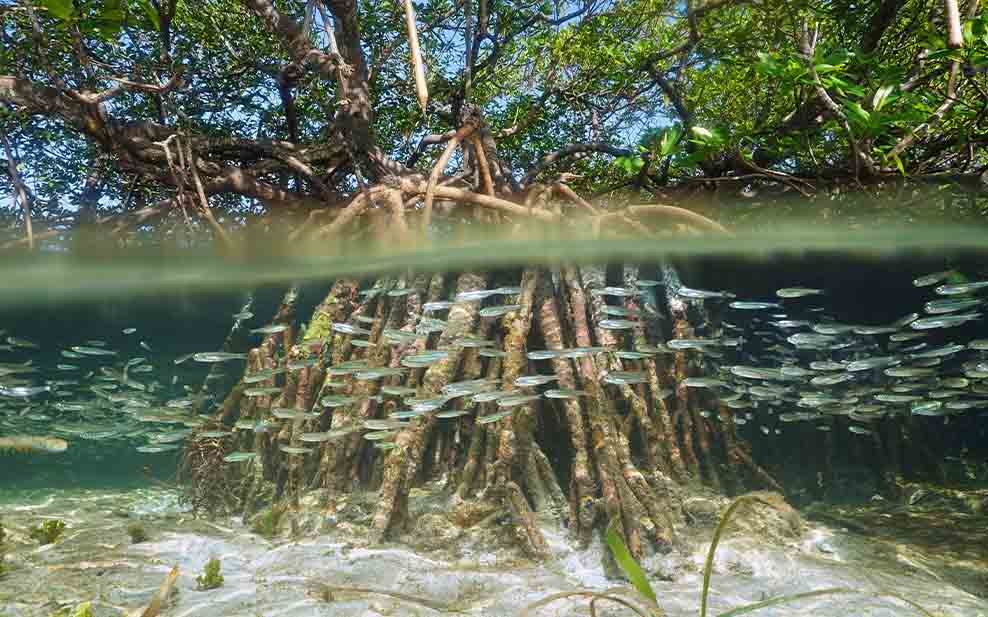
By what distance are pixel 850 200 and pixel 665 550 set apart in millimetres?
7046

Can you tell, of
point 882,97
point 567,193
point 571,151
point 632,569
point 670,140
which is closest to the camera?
point 632,569

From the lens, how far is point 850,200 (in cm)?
890

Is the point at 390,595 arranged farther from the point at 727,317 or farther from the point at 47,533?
the point at 727,317

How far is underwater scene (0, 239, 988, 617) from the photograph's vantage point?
3.89 meters

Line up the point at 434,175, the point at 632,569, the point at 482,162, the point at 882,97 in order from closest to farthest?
the point at 632,569, the point at 882,97, the point at 434,175, the point at 482,162

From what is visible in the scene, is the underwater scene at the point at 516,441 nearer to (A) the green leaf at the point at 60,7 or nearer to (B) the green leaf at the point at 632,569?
(B) the green leaf at the point at 632,569

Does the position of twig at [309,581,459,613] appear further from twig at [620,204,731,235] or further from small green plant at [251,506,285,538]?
twig at [620,204,731,235]

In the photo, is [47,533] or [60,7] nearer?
[60,7]

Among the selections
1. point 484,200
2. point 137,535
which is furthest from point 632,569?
point 484,200

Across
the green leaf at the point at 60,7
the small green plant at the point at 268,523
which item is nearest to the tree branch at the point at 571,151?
the small green plant at the point at 268,523

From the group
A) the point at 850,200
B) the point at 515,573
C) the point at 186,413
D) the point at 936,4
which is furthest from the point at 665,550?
the point at 936,4

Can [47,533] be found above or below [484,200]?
below

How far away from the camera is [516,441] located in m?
5.30

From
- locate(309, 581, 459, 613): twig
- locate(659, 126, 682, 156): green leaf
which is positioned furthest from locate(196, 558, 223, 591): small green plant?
locate(659, 126, 682, 156): green leaf
